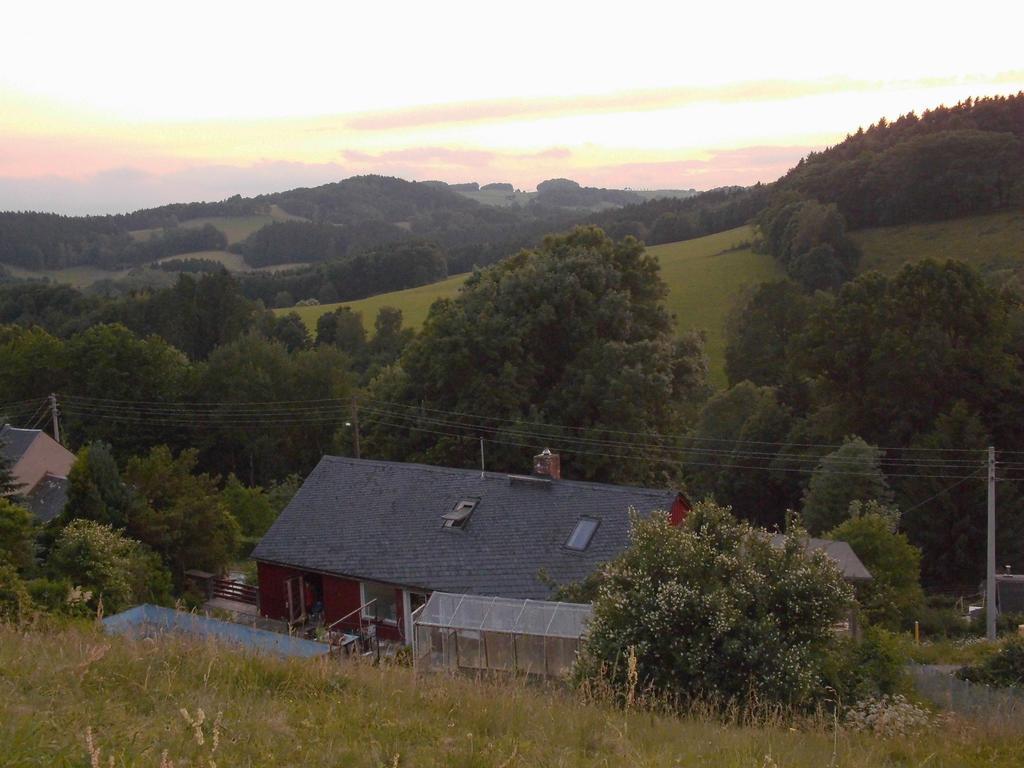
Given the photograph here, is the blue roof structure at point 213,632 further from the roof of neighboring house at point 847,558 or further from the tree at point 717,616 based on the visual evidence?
the roof of neighboring house at point 847,558

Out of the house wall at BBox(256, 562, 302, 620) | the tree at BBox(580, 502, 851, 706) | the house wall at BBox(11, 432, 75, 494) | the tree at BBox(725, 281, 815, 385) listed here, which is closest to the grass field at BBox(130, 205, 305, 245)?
the tree at BBox(725, 281, 815, 385)

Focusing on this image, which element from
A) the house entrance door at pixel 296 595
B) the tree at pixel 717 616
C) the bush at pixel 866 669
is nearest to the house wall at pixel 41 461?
the house entrance door at pixel 296 595

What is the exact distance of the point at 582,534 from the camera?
61.9ft

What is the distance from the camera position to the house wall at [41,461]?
33.1 meters

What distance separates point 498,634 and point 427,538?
6.35 m

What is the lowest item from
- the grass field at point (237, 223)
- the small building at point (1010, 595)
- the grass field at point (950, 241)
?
the small building at point (1010, 595)

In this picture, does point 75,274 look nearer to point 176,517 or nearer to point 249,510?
point 249,510

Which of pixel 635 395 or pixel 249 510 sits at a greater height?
pixel 635 395

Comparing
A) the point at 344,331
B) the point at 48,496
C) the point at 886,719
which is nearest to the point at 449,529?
the point at 886,719

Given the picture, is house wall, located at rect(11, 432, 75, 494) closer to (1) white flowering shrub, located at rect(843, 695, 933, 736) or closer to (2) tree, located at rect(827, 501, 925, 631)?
(2) tree, located at rect(827, 501, 925, 631)

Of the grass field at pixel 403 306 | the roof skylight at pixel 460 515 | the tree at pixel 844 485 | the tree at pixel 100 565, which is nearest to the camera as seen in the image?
the tree at pixel 100 565

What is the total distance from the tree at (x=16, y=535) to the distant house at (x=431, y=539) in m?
5.09

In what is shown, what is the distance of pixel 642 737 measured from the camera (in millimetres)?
6688

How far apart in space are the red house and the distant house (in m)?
0.03
